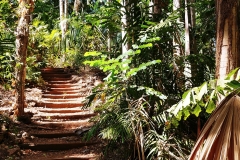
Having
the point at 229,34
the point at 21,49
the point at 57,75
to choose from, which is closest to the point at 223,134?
the point at 229,34

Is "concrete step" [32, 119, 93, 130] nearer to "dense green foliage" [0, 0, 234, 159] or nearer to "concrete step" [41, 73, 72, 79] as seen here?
"dense green foliage" [0, 0, 234, 159]

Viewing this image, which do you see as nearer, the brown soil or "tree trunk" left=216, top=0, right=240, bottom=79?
"tree trunk" left=216, top=0, right=240, bottom=79

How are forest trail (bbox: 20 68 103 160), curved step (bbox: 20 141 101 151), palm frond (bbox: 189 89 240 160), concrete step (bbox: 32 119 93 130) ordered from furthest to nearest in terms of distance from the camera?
concrete step (bbox: 32 119 93 130) → curved step (bbox: 20 141 101 151) → forest trail (bbox: 20 68 103 160) → palm frond (bbox: 189 89 240 160)

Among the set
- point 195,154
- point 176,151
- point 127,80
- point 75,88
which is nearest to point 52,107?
point 75,88

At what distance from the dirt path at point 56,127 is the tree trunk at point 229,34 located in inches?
89.7

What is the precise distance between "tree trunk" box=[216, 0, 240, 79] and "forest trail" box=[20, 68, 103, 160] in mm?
2278

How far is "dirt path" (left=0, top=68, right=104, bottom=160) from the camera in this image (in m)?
5.39

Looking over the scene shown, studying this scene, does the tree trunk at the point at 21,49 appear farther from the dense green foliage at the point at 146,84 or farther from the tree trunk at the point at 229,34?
the tree trunk at the point at 229,34

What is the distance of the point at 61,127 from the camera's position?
690 centimetres

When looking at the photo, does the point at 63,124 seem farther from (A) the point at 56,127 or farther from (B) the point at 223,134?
(B) the point at 223,134

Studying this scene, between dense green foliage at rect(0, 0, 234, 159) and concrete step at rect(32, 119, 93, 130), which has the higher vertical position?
dense green foliage at rect(0, 0, 234, 159)

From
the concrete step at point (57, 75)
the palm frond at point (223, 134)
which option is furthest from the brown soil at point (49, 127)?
the palm frond at point (223, 134)

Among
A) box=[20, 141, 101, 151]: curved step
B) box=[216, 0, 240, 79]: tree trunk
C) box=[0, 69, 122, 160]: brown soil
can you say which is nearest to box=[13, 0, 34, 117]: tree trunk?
box=[0, 69, 122, 160]: brown soil

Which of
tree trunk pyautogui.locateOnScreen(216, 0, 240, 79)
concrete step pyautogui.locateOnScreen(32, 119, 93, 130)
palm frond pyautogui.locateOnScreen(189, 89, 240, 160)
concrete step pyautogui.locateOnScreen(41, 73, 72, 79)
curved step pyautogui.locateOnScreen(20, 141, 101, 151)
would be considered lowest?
curved step pyautogui.locateOnScreen(20, 141, 101, 151)
